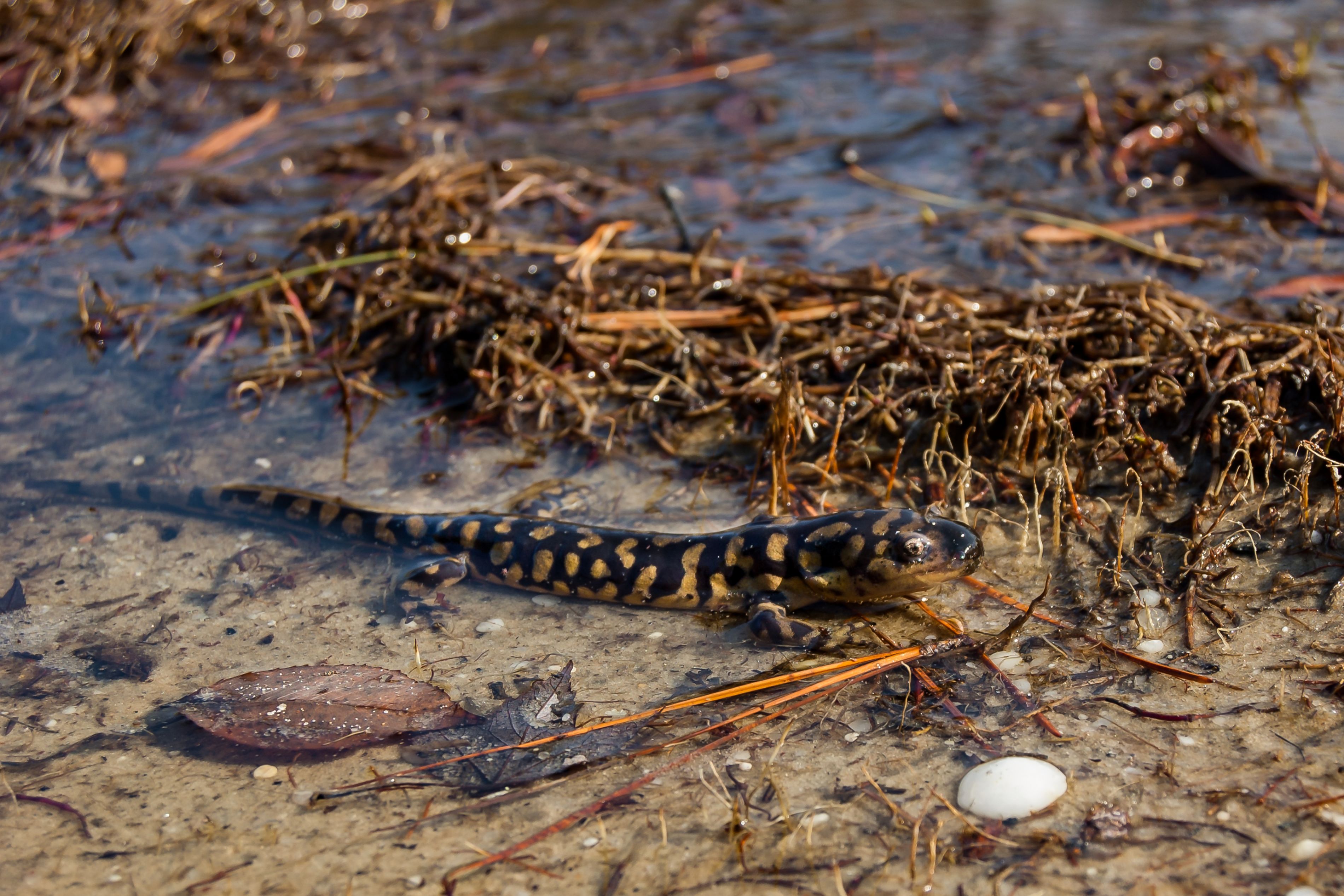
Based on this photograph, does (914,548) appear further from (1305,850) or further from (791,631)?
(1305,850)

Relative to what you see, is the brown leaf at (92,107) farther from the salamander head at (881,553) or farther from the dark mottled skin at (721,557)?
the salamander head at (881,553)

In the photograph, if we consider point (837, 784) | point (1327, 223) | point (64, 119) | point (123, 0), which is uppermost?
point (123, 0)

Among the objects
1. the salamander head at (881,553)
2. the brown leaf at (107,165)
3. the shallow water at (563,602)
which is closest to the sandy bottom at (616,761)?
the shallow water at (563,602)

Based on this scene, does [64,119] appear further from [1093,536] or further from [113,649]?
[1093,536]

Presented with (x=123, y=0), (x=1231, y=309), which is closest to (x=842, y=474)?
(x=1231, y=309)

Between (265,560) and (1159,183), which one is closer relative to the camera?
(265,560)

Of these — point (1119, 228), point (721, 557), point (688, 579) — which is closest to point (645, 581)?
point (688, 579)
